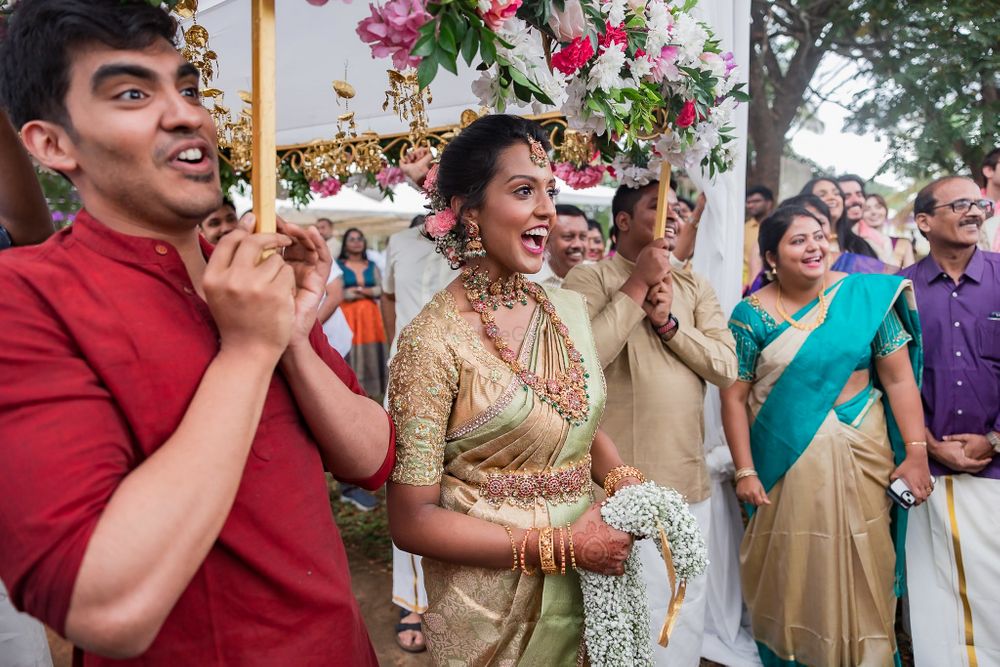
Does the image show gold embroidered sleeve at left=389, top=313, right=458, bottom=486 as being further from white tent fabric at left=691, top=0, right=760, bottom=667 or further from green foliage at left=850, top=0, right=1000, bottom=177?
green foliage at left=850, top=0, right=1000, bottom=177

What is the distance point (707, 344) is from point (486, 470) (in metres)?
1.51

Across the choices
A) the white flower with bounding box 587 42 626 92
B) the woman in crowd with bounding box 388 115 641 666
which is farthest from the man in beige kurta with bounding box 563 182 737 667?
the white flower with bounding box 587 42 626 92

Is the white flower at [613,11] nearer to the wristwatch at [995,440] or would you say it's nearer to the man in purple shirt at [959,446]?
the man in purple shirt at [959,446]

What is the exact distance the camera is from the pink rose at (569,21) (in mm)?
1551

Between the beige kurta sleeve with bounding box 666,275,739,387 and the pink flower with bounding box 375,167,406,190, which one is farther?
the pink flower with bounding box 375,167,406,190

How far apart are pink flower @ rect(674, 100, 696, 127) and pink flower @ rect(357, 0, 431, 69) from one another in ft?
3.50

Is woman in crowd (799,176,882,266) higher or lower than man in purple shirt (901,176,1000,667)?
higher

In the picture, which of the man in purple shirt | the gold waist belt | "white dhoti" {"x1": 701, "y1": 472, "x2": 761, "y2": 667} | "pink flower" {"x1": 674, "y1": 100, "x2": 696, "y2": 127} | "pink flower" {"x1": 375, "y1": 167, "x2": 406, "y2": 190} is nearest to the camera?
the gold waist belt

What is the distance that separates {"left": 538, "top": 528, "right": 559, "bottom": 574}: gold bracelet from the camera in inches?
70.0

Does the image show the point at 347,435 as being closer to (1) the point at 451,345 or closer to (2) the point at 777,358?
(1) the point at 451,345

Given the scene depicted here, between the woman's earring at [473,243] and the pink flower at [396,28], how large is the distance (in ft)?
2.07

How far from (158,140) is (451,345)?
938 millimetres

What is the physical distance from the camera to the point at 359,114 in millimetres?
4074

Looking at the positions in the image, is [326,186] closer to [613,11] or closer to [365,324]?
[613,11]
